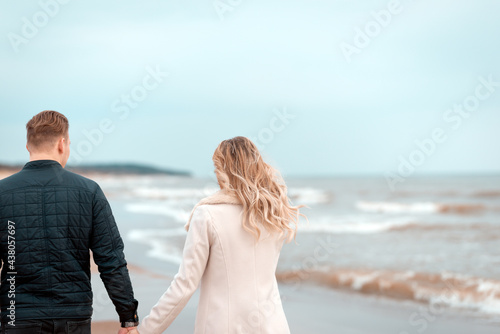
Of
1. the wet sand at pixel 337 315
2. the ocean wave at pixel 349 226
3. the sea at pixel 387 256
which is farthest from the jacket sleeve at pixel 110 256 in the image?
the ocean wave at pixel 349 226

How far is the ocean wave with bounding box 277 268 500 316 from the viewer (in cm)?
734

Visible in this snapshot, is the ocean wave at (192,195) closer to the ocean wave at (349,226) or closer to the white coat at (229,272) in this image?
the ocean wave at (349,226)

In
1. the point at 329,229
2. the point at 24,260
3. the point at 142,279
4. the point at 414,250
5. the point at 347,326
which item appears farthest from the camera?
the point at 329,229

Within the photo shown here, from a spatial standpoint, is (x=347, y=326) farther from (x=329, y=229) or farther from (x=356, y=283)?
(x=329, y=229)

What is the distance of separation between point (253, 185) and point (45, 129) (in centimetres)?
96

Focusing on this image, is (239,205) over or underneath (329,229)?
over

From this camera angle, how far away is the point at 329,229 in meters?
15.3

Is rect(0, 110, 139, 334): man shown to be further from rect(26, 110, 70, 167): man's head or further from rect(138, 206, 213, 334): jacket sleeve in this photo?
rect(138, 206, 213, 334): jacket sleeve

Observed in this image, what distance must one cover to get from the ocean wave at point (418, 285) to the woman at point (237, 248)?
5.26 metres

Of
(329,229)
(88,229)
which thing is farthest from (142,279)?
(329,229)

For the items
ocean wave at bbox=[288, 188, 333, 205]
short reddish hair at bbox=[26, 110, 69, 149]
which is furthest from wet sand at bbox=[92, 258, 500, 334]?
ocean wave at bbox=[288, 188, 333, 205]

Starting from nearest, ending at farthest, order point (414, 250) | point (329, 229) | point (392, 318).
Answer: point (392, 318) → point (414, 250) → point (329, 229)

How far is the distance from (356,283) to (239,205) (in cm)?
605

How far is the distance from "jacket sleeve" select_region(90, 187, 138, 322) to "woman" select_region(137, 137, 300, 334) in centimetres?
30
